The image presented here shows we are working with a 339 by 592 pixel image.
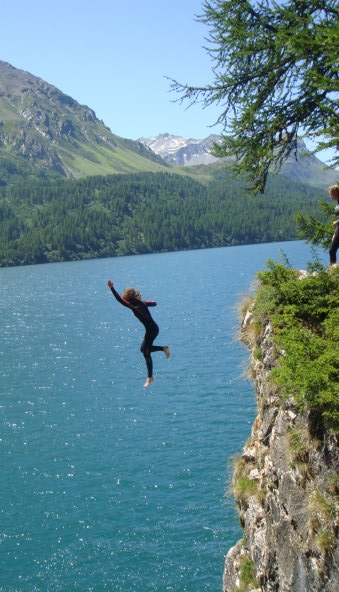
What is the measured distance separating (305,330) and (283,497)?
3509 mm

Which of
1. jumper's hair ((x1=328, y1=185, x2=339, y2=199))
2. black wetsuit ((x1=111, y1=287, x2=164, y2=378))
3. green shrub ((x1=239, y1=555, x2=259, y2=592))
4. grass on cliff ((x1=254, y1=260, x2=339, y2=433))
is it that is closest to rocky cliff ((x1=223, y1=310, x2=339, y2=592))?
green shrub ((x1=239, y1=555, x2=259, y2=592))

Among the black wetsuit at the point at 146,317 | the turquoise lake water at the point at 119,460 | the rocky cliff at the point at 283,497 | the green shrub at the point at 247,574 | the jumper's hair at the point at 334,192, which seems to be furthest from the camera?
the turquoise lake water at the point at 119,460

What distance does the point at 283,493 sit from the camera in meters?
10.4

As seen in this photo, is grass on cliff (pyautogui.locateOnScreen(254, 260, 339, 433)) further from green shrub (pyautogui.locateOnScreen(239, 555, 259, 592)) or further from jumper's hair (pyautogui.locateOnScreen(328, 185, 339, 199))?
green shrub (pyautogui.locateOnScreen(239, 555, 259, 592))

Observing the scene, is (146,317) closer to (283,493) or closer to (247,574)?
(283,493)

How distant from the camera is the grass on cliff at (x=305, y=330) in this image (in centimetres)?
916

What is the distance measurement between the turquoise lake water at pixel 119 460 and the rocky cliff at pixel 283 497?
2.13 m

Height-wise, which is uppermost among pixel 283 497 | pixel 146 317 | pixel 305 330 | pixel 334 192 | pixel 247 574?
pixel 334 192

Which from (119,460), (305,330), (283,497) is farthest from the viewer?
(119,460)

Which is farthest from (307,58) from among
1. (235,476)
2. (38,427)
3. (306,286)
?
(38,427)

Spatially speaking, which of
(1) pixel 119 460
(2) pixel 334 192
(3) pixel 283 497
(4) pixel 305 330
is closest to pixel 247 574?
A: (3) pixel 283 497

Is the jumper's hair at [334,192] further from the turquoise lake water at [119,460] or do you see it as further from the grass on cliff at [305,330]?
the turquoise lake water at [119,460]

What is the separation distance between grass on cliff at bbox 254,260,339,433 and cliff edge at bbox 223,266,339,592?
36 cm

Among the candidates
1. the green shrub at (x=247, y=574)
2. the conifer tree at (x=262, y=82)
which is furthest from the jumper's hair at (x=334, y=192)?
the green shrub at (x=247, y=574)
